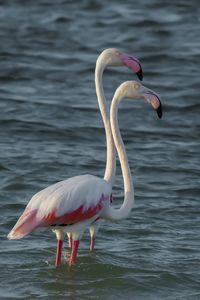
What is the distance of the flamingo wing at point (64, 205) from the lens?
7926 millimetres

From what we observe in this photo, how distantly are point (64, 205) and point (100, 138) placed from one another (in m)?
5.22

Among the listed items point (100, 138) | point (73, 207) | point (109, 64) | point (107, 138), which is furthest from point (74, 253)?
point (100, 138)

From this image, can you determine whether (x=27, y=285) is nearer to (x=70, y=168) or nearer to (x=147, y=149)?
A: (x=70, y=168)

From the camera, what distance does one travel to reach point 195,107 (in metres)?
14.8

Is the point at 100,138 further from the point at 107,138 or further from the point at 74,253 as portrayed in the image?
the point at 74,253

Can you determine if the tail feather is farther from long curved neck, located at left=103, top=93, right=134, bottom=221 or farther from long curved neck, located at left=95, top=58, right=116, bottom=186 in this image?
long curved neck, located at left=95, top=58, right=116, bottom=186

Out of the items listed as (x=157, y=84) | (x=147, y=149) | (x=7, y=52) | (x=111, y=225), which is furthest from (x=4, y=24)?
(x=111, y=225)

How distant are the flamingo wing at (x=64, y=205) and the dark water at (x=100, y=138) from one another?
0.59 m

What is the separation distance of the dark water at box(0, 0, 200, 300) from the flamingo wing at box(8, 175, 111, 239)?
1.93 feet

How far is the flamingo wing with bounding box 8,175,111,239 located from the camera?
7.93 metres

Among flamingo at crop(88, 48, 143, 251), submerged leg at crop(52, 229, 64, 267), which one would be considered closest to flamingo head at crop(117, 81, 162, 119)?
flamingo at crop(88, 48, 143, 251)

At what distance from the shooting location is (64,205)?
26.2 ft

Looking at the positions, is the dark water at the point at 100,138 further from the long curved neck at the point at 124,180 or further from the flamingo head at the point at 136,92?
the flamingo head at the point at 136,92

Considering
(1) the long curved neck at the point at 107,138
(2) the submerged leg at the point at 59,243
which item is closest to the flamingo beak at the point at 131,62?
(1) the long curved neck at the point at 107,138
